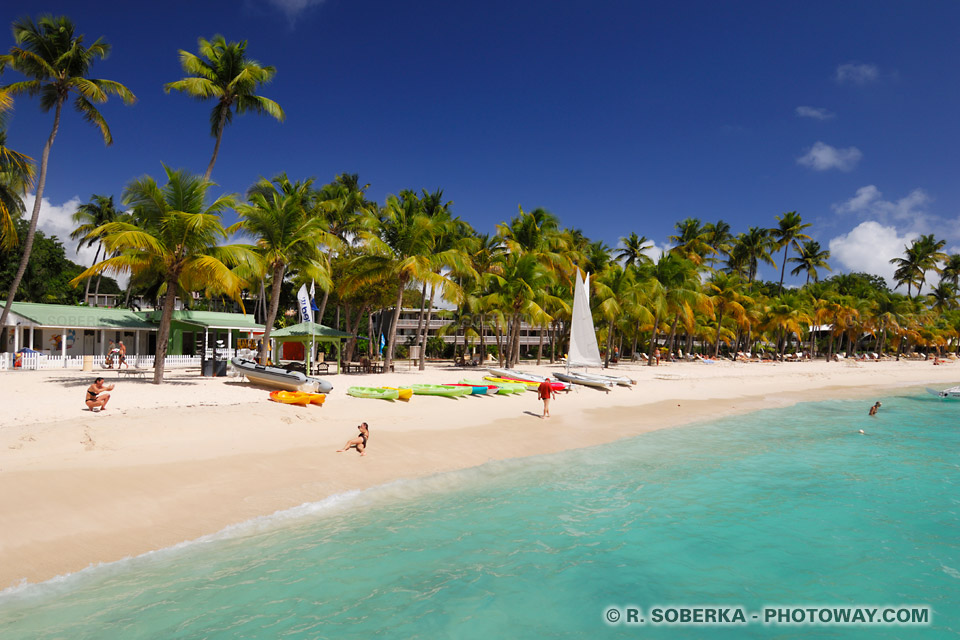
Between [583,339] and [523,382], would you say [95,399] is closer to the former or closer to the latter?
[523,382]

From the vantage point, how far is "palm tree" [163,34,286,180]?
23.5 m

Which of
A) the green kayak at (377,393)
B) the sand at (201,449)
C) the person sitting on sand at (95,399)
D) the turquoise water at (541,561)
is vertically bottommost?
the turquoise water at (541,561)

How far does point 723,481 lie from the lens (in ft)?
35.4

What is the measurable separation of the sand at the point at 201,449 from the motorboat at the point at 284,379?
1.52 ft

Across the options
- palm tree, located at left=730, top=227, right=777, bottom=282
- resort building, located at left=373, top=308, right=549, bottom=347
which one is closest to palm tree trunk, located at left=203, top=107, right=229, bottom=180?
resort building, located at left=373, top=308, right=549, bottom=347

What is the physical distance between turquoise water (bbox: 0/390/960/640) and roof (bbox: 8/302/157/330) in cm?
2612

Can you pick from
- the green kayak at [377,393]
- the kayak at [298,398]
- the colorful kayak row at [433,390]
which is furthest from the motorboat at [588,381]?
the kayak at [298,398]

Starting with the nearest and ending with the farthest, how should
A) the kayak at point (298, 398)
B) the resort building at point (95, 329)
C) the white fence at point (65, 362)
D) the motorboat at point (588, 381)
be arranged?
the kayak at point (298, 398)
the white fence at point (65, 362)
the motorboat at point (588, 381)
the resort building at point (95, 329)

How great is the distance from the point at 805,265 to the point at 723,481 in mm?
64058

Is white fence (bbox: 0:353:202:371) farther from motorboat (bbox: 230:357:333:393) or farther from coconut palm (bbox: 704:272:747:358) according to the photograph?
coconut palm (bbox: 704:272:747:358)

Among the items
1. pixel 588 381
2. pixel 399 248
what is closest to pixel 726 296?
pixel 588 381

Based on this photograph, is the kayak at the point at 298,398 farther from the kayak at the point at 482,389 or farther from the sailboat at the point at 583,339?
the sailboat at the point at 583,339

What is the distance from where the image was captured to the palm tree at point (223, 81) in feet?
76.9

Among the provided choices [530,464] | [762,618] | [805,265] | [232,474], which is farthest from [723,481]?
[805,265]
